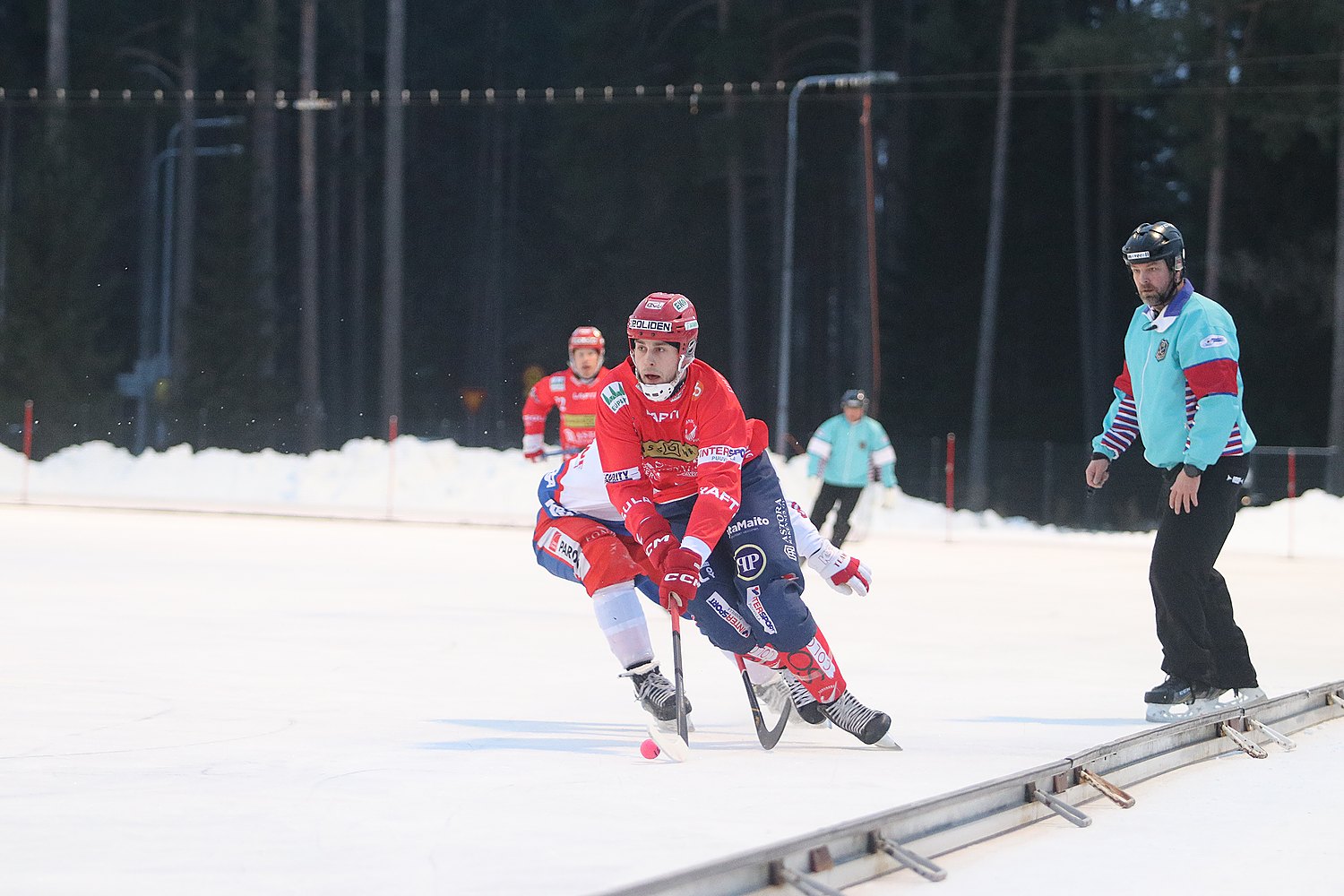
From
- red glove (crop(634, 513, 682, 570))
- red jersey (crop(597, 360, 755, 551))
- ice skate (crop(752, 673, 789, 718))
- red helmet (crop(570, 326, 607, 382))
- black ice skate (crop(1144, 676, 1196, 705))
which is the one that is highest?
red helmet (crop(570, 326, 607, 382))

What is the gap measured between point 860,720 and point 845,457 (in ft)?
40.1

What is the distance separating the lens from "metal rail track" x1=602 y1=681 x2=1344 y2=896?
15.4 ft

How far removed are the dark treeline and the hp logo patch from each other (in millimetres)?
26751

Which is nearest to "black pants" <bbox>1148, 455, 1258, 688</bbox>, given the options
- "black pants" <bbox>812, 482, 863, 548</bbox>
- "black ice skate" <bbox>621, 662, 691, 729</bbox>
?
"black ice skate" <bbox>621, 662, 691, 729</bbox>

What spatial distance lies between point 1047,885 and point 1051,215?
48.3 m

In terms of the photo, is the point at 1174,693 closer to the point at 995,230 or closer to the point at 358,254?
the point at 995,230

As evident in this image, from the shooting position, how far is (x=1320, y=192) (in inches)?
1775

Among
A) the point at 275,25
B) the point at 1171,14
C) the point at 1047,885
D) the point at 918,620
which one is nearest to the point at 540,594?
the point at 918,620

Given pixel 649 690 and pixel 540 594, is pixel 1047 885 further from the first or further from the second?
pixel 540 594

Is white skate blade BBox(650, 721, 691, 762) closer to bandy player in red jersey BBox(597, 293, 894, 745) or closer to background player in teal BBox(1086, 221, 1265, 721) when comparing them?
bandy player in red jersey BBox(597, 293, 894, 745)

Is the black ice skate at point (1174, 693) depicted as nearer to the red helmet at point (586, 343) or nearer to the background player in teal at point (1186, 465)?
the background player in teal at point (1186, 465)

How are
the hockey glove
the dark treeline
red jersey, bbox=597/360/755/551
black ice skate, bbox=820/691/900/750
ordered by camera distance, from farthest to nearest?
the dark treeline, the hockey glove, black ice skate, bbox=820/691/900/750, red jersey, bbox=597/360/755/551

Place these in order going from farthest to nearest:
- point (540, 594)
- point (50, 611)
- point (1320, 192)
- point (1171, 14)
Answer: point (1320, 192), point (1171, 14), point (540, 594), point (50, 611)

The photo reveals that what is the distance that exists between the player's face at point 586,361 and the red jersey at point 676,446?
8375 mm
